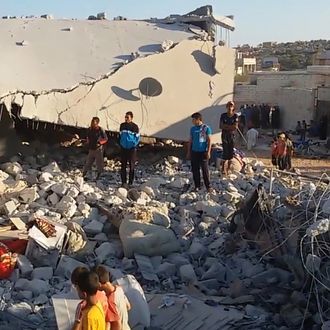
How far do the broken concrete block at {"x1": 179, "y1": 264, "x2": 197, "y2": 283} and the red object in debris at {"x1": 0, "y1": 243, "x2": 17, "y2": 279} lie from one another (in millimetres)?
1620

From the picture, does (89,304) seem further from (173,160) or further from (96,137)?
(173,160)

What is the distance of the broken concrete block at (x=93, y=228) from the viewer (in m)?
7.48

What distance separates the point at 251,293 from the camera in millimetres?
5805

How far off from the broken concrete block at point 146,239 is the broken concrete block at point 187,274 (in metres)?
0.49

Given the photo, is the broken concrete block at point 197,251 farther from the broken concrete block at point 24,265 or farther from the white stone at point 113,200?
the broken concrete block at point 24,265

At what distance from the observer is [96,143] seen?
9820 mm

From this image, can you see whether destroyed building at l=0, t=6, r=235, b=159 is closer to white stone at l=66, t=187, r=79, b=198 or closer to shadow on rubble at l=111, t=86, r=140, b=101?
shadow on rubble at l=111, t=86, r=140, b=101

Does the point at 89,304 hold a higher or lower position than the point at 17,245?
higher

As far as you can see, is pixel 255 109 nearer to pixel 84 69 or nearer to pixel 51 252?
pixel 84 69

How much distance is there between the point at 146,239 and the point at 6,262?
1460 mm

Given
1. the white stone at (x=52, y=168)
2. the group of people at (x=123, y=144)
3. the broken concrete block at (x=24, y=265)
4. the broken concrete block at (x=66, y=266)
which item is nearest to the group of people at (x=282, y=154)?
the group of people at (x=123, y=144)

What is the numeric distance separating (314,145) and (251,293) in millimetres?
13707

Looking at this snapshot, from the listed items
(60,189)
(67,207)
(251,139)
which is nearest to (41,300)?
(67,207)

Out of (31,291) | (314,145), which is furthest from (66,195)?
(314,145)
